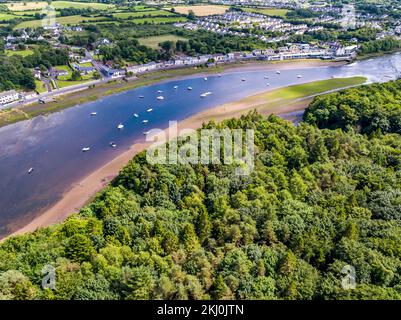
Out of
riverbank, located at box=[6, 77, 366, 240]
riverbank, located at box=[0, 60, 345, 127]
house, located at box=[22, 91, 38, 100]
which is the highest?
house, located at box=[22, 91, 38, 100]

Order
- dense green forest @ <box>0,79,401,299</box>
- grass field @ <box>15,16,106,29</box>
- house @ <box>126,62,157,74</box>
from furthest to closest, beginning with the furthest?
grass field @ <box>15,16,106,29</box>
house @ <box>126,62,157,74</box>
dense green forest @ <box>0,79,401,299</box>

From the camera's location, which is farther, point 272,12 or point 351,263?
point 272,12

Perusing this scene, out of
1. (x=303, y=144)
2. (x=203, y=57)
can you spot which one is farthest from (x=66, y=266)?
(x=203, y=57)

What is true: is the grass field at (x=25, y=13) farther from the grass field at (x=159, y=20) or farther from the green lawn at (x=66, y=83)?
the green lawn at (x=66, y=83)

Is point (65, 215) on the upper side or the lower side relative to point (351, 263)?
lower

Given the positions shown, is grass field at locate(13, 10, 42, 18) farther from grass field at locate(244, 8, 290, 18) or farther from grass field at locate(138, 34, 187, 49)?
grass field at locate(244, 8, 290, 18)

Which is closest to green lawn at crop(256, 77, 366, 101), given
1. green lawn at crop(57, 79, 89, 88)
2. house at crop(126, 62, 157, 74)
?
house at crop(126, 62, 157, 74)

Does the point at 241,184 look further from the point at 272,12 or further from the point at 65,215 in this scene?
the point at 272,12
